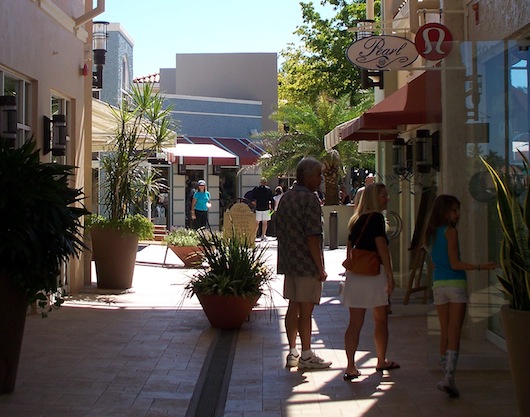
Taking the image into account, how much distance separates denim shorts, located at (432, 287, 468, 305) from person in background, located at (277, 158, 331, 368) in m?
1.11

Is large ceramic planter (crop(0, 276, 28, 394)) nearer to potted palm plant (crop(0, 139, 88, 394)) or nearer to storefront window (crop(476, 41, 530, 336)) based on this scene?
potted palm plant (crop(0, 139, 88, 394))

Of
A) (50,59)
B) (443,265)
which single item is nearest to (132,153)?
(50,59)

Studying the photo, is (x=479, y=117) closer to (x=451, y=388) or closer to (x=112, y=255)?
(x=451, y=388)

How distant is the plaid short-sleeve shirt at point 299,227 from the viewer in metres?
7.00

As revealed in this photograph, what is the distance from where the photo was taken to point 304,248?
7.04 m

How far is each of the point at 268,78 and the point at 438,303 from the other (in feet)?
102

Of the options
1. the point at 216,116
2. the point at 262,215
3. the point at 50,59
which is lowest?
the point at 262,215

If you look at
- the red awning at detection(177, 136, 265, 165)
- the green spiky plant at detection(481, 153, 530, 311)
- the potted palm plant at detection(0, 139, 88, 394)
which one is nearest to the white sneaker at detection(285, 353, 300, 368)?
the potted palm plant at detection(0, 139, 88, 394)

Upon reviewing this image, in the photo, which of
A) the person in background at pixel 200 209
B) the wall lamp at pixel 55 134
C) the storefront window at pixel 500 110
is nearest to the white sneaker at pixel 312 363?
the storefront window at pixel 500 110

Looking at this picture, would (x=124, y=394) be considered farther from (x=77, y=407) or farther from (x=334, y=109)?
(x=334, y=109)

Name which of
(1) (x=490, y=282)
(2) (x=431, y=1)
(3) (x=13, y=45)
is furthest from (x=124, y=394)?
(2) (x=431, y=1)

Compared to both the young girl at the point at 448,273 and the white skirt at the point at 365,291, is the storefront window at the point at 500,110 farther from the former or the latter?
the white skirt at the point at 365,291

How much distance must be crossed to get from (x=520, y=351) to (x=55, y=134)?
7537 millimetres

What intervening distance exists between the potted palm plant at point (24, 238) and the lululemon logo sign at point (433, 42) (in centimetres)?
359
